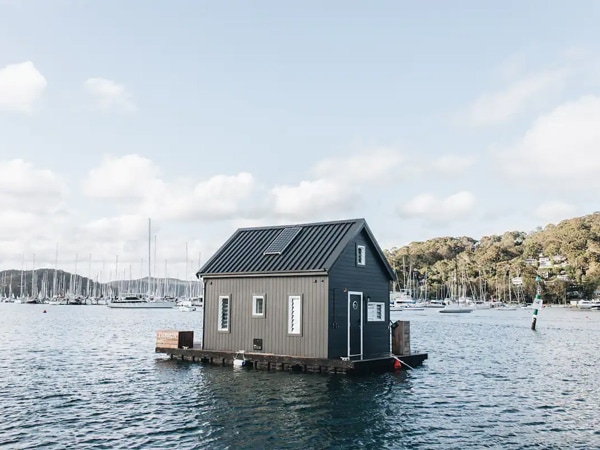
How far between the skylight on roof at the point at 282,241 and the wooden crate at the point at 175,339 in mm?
8616

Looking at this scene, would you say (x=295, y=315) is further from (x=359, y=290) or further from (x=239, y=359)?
(x=239, y=359)

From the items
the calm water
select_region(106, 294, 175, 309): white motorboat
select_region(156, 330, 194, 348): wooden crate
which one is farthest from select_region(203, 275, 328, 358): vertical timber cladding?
select_region(106, 294, 175, 309): white motorboat

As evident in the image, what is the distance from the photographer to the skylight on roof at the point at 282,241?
Result: 112 feet

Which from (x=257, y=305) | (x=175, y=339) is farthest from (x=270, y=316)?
(x=175, y=339)

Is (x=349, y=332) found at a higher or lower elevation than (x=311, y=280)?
lower

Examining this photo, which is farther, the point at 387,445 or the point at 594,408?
the point at 594,408

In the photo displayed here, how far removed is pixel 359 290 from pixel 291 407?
1118cm

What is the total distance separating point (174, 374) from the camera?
3247 centimetres

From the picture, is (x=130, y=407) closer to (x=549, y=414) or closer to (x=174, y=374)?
(x=174, y=374)

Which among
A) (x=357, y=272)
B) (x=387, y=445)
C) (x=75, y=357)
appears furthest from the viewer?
(x=75, y=357)

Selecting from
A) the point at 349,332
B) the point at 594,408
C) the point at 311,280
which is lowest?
the point at 594,408

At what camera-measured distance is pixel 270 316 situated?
32344 millimetres

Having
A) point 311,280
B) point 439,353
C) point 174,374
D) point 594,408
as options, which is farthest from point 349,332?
point 439,353

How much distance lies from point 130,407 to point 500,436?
14451 millimetres
